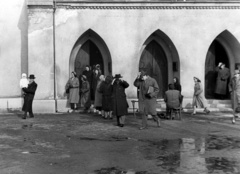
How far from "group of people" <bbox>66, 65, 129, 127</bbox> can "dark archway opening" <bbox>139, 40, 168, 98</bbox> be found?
7.82 feet

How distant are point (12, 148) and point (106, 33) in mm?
9471

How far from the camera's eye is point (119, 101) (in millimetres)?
13875

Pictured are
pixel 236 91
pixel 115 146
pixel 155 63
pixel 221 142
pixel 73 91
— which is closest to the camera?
pixel 115 146

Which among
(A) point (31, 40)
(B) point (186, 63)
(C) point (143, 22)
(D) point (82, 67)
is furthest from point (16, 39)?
(B) point (186, 63)

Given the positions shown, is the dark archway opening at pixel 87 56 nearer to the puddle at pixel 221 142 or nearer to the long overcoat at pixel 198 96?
the long overcoat at pixel 198 96

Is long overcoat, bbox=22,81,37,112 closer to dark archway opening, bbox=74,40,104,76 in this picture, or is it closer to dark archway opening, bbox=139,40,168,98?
dark archway opening, bbox=74,40,104,76

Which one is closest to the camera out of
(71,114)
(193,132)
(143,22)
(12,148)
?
(12,148)

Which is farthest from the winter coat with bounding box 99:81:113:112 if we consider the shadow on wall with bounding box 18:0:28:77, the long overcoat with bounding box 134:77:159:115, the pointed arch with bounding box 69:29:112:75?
the shadow on wall with bounding box 18:0:28:77

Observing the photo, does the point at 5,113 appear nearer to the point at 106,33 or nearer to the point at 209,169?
the point at 106,33

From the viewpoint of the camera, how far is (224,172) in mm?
7797

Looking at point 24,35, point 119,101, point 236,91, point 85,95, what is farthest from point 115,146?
point 24,35

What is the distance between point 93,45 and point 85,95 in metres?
2.66

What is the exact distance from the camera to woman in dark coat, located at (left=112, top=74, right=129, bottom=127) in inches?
543

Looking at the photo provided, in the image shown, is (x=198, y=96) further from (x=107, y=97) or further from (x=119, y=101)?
(x=119, y=101)
